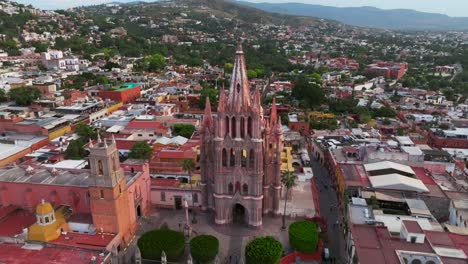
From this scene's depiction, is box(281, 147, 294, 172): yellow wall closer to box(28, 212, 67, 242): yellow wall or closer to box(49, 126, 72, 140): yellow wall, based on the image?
box(28, 212, 67, 242): yellow wall

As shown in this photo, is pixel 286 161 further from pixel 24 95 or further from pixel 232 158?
pixel 24 95

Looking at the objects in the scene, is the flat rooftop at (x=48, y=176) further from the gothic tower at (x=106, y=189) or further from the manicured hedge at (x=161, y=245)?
the manicured hedge at (x=161, y=245)

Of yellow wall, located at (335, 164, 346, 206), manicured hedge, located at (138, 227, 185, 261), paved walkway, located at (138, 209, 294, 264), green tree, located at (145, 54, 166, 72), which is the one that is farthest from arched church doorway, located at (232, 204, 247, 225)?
green tree, located at (145, 54, 166, 72)

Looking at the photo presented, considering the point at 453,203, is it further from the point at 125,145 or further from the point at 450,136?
the point at 125,145

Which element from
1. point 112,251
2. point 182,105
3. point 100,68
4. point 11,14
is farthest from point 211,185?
point 11,14

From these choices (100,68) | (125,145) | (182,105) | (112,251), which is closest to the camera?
(112,251)

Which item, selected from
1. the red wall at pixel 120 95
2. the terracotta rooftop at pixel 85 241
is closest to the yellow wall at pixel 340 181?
the terracotta rooftop at pixel 85 241
